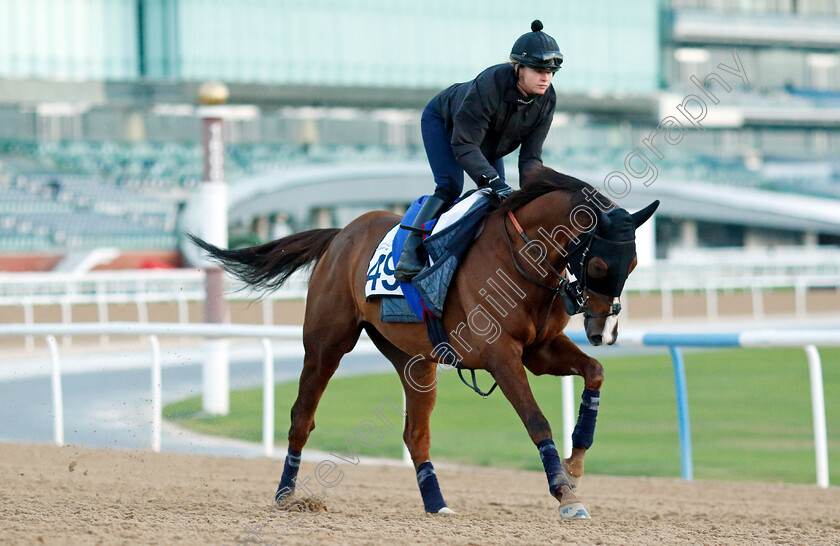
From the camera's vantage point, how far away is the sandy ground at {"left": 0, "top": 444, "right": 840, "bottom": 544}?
3.77 meters

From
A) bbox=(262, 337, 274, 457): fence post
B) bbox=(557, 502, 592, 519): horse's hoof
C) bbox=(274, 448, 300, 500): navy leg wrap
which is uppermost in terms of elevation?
bbox=(557, 502, 592, 519): horse's hoof

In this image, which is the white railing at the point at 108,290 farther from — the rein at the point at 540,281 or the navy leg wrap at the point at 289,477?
the rein at the point at 540,281

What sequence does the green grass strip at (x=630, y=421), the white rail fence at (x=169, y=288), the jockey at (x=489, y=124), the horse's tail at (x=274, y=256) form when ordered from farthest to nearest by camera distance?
the white rail fence at (x=169, y=288) → the green grass strip at (x=630, y=421) → the horse's tail at (x=274, y=256) → the jockey at (x=489, y=124)

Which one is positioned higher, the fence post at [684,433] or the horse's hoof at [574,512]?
the horse's hoof at [574,512]

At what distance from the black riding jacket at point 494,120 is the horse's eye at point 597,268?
631mm

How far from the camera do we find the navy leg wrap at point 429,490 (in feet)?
15.3

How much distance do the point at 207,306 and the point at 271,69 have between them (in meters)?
23.7

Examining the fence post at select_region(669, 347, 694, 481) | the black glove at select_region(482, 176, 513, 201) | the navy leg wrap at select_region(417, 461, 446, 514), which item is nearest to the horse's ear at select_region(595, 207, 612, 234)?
the black glove at select_region(482, 176, 513, 201)

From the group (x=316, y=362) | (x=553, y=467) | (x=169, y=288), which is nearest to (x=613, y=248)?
(x=553, y=467)

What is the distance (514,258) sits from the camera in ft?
14.0

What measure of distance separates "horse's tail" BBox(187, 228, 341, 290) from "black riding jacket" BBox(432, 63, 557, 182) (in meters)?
1.18

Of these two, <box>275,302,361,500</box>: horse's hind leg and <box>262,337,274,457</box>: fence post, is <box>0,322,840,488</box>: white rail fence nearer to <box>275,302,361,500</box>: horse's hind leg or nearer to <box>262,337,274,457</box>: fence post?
<box>262,337,274,457</box>: fence post

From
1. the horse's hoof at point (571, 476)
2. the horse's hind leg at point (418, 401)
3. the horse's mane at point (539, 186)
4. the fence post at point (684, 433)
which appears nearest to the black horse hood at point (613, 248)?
the horse's mane at point (539, 186)

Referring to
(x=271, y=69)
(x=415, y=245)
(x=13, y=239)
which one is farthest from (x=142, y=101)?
(x=415, y=245)
